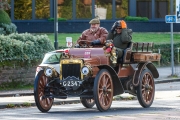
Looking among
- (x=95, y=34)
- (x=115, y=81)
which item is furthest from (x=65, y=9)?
(x=115, y=81)

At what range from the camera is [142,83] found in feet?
59.5

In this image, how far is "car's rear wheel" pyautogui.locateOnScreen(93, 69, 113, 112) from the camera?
16244 millimetres

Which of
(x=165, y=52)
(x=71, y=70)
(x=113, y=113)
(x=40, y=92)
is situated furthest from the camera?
(x=165, y=52)

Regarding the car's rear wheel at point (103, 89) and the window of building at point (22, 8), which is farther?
the window of building at point (22, 8)

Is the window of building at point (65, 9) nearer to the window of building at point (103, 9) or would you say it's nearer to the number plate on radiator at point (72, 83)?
the window of building at point (103, 9)

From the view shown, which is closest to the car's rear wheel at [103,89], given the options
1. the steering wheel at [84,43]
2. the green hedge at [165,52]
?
the steering wheel at [84,43]

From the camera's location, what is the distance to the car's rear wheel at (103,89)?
16.2 m

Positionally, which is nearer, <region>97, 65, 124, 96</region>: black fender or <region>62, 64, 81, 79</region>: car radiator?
<region>62, 64, 81, 79</region>: car radiator

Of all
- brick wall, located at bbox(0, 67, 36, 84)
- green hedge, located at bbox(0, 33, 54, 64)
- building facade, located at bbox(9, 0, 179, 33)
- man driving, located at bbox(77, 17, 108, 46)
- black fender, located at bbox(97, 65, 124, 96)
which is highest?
building facade, located at bbox(9, 0, 179, 33)

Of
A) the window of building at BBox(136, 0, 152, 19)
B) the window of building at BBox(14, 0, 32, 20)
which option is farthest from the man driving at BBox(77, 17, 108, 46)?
the window of building at BBox(136, 0, 152, 19)

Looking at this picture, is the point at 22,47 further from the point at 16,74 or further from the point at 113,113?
the point at 113,113

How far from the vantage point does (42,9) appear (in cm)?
5125

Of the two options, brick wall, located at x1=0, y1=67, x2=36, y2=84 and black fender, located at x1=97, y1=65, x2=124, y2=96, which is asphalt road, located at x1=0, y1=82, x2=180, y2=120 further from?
brick wall, located at x1=0, y1=67, x2=36, y2=84

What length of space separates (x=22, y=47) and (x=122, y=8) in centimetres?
2575
